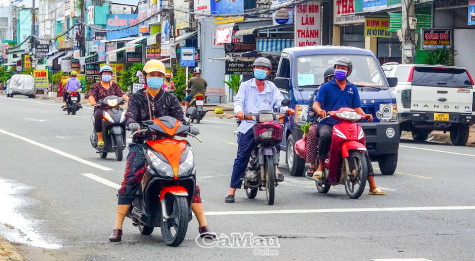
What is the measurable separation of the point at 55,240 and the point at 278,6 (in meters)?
33.5

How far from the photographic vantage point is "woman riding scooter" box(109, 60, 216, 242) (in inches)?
353

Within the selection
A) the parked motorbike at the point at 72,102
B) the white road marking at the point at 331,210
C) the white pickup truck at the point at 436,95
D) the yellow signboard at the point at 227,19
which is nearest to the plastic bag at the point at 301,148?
the white road marking at the point at 331,210

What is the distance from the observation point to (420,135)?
26.9 metres

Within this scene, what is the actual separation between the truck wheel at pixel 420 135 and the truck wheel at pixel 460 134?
139cm

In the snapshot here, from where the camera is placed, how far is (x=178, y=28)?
6003cm

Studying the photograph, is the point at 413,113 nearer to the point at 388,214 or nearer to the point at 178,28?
the point at 388,214

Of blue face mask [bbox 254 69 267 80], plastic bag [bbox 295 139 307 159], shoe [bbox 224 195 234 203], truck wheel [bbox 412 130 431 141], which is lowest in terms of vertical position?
truck wheel [bbox 412 130 431 141]

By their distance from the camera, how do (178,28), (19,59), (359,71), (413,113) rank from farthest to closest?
(19,59) < (178,28) < (413,113) < (359,71)

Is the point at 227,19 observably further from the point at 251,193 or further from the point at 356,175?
the point at 356,175

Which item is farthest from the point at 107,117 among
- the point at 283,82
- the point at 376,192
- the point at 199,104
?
the point at 199,104

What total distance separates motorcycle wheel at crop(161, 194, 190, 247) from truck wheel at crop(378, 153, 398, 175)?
24.3 ft

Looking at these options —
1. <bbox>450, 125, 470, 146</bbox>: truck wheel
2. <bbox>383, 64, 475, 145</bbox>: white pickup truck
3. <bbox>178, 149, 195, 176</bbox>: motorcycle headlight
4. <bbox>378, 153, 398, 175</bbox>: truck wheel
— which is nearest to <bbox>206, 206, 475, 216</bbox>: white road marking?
<bbox>178, 149, 195, 176</bbox>: motorcycle headlight

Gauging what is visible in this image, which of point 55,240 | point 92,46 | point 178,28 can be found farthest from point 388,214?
point 92,46

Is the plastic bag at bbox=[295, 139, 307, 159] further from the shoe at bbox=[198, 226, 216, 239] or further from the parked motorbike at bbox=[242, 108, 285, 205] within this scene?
the shoe at bbox=[198, 226, 216, 239]
